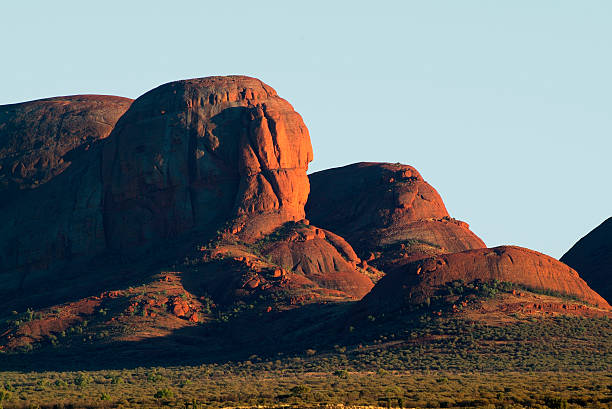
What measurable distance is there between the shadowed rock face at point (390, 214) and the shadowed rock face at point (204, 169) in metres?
11.7

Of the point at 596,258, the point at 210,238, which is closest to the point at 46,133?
the point at 210,238

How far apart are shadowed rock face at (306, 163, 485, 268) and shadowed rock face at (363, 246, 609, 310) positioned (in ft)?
71.3

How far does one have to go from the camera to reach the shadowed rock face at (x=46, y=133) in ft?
509

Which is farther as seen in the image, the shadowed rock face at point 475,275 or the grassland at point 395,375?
the shadowed rock face at point 475,275

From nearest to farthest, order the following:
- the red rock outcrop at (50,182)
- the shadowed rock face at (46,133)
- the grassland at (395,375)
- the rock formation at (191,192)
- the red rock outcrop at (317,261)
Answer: the grassland at (395,375), the red rock outcrop at (317,261), the rock formation at (191,192), the red rock outcrop at (50,182), the shadowed rock face at (46,133)

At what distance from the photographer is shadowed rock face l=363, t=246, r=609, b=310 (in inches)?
4496


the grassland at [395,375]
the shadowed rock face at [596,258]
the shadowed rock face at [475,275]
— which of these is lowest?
the grassland at [395,375]

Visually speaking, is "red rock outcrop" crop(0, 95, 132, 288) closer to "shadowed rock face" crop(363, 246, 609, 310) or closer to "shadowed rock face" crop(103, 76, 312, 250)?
"shadowed rock face" crop(103, 76, 312, 250)

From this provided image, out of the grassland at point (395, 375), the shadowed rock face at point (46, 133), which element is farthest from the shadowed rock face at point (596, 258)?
the shadowed rock face at point (46, 133)

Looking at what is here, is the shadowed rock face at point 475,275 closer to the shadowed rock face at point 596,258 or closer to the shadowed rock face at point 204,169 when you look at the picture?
the shadowed rock face at point 596,258

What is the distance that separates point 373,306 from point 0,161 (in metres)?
64.3

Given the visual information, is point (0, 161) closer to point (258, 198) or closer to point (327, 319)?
point (258, 198)

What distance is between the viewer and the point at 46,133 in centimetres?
15875

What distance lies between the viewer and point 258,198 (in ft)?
447
